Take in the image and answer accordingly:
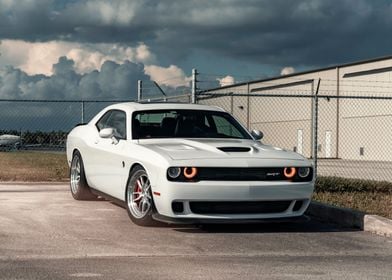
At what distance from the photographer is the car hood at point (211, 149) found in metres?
7.14

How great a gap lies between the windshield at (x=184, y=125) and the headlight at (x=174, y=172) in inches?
51.7

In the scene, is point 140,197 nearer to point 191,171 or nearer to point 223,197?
point 191,171

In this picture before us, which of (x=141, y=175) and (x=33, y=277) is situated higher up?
(x=141, y=175)

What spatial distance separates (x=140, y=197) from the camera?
751 cm

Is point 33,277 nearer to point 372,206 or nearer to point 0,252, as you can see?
point 0,252

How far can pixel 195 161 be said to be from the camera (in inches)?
274

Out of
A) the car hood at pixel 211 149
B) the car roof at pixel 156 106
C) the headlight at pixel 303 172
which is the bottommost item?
the headlight at pixel 303 172

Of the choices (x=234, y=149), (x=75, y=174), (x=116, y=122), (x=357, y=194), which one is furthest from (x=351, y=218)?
(x=75, y=174)

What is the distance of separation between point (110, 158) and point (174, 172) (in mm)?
1629

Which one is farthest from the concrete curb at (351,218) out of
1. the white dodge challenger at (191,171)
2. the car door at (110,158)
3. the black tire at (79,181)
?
the black tire at (79,181)

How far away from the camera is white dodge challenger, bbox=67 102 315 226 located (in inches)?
273

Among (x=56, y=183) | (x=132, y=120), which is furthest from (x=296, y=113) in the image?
(x=132, y=120)

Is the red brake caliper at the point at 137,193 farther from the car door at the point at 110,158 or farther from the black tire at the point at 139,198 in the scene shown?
the car door at the point at 110,158

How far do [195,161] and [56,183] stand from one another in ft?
19.4
